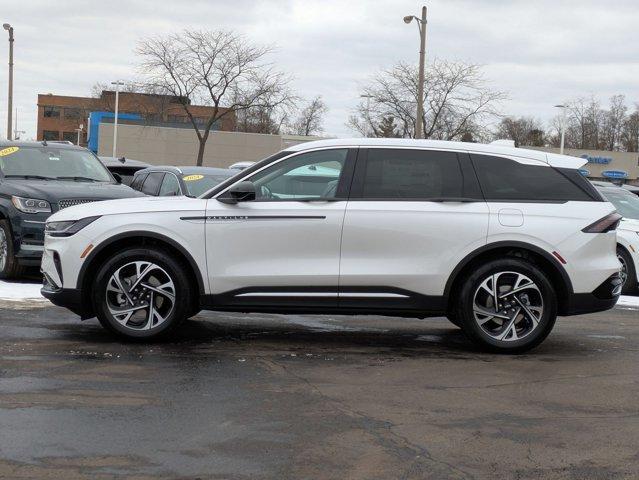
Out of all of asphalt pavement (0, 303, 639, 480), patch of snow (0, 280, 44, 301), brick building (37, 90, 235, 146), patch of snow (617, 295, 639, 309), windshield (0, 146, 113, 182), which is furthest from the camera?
brick building (37, 90, 235, 146)

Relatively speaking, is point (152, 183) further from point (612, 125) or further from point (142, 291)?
point (612, 125)

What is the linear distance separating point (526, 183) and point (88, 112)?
107 metres

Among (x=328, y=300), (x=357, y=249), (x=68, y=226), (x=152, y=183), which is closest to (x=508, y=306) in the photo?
(x=357, y=249)

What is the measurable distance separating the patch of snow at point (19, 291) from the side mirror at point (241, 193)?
3.49 metres

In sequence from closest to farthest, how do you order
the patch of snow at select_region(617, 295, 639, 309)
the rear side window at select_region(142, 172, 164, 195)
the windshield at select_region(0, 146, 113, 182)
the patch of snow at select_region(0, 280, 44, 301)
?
1. the patch of snow at select_region(0, 280, 44, 301)
2. the patch of snow at select_region(617, 295, 639, 309)
3. the windshield at select_region(0, 146, 113, 182)
4. the rear side window at select_region(142, 172, 164, 195)

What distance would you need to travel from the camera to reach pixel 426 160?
7.48m

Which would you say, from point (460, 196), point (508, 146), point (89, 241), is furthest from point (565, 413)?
point (89, 241)

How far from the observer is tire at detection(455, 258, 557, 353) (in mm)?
7270

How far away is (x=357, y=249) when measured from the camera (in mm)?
7223

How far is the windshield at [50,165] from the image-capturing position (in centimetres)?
1187

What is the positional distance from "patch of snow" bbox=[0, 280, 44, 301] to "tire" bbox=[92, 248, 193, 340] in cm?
272

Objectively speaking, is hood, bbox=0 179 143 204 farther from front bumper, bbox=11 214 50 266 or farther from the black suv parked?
front bumper, bbox=11 214 50 266

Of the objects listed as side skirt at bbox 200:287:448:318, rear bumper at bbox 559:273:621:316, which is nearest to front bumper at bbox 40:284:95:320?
side skirt at bbox 200:287:448:318

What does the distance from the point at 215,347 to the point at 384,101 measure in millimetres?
39472
